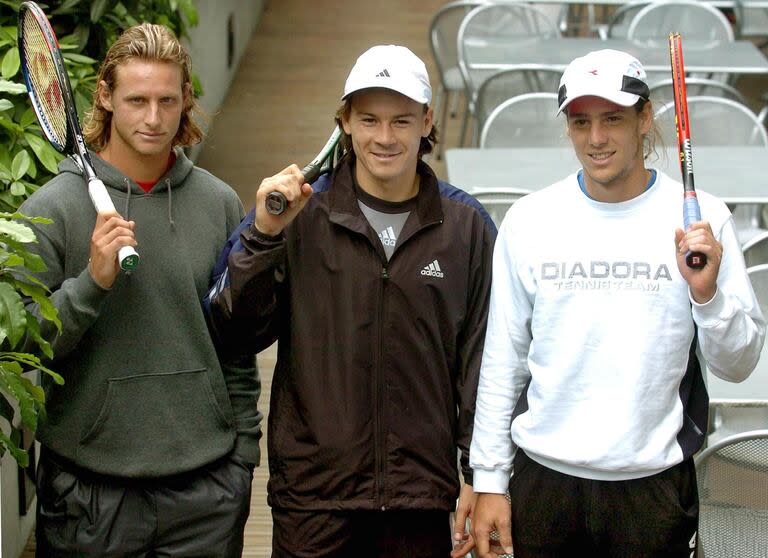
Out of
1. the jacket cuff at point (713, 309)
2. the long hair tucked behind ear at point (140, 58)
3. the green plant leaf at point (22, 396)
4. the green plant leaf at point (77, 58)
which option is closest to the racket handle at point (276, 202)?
the long hair tucked behind ear at point (140, 58)

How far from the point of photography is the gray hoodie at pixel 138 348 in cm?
277

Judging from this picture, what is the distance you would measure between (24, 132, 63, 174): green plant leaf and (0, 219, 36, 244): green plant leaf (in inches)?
45.4

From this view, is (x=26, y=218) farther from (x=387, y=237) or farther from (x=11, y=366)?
(x=387, y=237)

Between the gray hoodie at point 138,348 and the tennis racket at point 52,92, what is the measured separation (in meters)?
0.06

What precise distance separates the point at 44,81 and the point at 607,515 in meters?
1.62

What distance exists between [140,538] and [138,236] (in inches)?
26.3

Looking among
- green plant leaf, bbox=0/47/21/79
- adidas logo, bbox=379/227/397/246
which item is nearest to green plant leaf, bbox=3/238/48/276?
adidas logo, bbox=379/227/397/246

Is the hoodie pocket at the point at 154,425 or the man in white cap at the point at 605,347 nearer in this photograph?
the man in white cap at the point at 605,347

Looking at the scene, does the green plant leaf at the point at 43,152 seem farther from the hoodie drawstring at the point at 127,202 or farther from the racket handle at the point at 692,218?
the racket handle at the point at 692,218

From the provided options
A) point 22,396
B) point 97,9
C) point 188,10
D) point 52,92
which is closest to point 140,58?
point 52,92

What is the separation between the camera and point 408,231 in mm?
2857

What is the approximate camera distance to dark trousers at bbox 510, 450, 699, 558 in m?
2.66

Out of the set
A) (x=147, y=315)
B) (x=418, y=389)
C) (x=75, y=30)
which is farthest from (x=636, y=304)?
(x=75, y=30)

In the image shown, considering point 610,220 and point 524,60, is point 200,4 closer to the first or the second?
point 524,60
